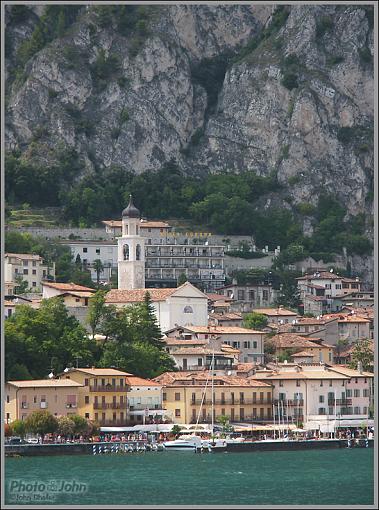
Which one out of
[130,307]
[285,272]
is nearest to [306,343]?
[130,307]

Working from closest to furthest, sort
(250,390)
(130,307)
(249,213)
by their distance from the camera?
1. (250,390)
2. (130,307)
3. (249,213)

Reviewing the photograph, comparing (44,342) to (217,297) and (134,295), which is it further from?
(217,297)

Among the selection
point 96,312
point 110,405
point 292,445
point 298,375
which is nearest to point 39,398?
point 110,405

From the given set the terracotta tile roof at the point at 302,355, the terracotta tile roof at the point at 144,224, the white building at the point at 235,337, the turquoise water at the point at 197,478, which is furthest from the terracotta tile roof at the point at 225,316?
the turquoise water at the point at 197,478

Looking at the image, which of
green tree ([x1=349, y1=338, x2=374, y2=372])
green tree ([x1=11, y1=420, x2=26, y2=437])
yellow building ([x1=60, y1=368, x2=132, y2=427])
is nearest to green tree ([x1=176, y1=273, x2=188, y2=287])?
green tree ([x1=349, y1=338, x2=374, y2=372])

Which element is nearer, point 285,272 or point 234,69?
point 285,272

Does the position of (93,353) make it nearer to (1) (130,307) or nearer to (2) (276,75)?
(1) (130,307)

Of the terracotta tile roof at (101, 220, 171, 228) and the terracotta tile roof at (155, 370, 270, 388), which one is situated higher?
the terracotta tile roof at (101, 220, 171, 228)

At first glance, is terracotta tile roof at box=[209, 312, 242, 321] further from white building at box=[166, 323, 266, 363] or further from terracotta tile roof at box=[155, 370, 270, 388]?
terracotta tile roof at box=[155, 370, 270, 388]
